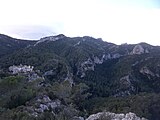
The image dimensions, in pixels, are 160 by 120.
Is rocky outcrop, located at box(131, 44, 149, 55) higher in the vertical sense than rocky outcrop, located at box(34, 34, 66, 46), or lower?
lower

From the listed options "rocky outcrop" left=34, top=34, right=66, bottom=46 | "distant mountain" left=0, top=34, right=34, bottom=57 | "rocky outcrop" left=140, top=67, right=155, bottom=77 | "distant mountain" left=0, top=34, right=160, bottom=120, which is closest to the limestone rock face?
"distant mountain" left=0, top=34, right=160, bottom=120

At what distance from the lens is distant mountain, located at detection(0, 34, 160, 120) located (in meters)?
58.8

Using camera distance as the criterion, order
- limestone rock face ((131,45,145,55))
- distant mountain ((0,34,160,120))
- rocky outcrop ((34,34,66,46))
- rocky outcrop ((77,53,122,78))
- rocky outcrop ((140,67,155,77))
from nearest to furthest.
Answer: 1. distant mountain ((0,34,160,120))
2. rocky outcrop ((140,67,155,77))
3. rocky outcrop ((77,53,122,78))
4. limestone rock face ((131,45,145,55))
5. rocky outcrop ((34,34,66,46))

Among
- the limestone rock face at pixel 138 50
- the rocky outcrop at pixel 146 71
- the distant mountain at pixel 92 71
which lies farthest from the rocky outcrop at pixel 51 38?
the rocky outcrop at pixel 146 71

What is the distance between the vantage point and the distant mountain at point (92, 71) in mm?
58750

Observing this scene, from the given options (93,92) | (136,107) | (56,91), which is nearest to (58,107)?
(56,91)

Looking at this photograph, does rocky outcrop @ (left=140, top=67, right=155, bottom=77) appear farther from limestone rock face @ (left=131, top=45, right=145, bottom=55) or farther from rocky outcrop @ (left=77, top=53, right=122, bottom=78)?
limestone rock face @ (left=131, top=45, right=145, bottom=55)

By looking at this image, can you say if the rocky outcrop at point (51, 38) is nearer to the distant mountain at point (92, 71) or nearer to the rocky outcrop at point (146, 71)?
the distant mountain at point (92, 71)

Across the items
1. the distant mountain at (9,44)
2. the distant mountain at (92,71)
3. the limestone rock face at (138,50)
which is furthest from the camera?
the distant mountain at (9,44)

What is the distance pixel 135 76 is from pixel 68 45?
31.8 m

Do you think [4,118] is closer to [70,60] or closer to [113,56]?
[70,60]

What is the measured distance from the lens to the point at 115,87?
85.4 metres

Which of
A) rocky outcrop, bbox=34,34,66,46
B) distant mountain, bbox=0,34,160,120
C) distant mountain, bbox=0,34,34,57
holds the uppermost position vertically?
rocky outcrop, bbox=34,34,66,46

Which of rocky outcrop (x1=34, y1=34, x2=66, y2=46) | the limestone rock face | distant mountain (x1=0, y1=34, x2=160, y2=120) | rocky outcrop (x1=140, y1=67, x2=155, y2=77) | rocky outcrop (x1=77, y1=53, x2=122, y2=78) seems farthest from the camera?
rocky outcrop (x1=34, y1=34, x2=66, y2=46)
